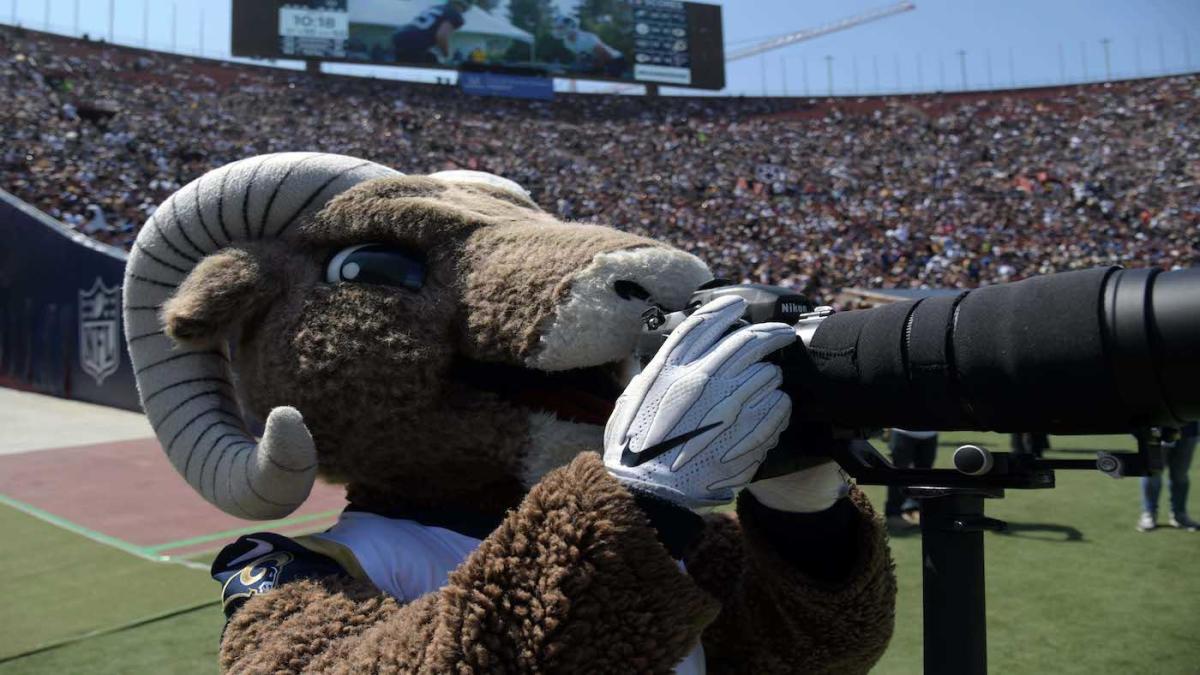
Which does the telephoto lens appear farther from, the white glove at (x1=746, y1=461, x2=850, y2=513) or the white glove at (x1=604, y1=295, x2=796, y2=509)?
the white glove at (x1=746, y1=461, x2=850, y2=513)

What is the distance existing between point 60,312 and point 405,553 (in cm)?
1164

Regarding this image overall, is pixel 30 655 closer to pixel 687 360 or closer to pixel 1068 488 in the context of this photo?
pixel 687 360

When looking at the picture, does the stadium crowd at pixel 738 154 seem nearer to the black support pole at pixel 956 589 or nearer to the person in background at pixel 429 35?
the person in background at pixel 429 35

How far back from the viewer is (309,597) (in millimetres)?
1210

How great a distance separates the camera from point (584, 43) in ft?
96.3

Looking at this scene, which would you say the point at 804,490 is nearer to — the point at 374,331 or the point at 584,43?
the point at 374,331

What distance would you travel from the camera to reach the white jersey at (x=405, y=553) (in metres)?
1.33

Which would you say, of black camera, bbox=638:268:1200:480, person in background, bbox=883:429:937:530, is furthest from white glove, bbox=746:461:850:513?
person in background, bbox=883:429:937:530

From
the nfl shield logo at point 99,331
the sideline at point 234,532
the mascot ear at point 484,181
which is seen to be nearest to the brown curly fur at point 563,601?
the mascot ear at point 484,181

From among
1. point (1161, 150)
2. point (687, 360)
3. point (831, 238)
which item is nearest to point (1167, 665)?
point (687, 360)

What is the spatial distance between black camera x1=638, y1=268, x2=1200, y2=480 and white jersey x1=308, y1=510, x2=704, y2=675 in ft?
1.90

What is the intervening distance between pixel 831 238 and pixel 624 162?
7.06m

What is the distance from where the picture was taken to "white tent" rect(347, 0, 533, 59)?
88.0 feet

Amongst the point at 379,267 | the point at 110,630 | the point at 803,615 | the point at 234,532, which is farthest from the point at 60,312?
the point at 803,615
